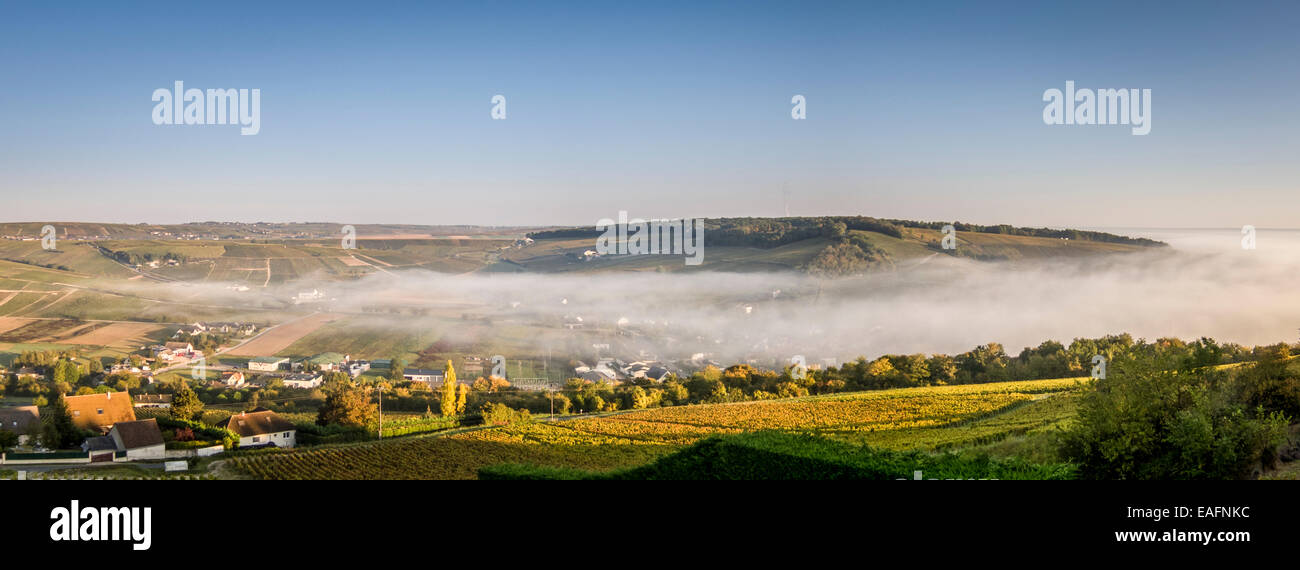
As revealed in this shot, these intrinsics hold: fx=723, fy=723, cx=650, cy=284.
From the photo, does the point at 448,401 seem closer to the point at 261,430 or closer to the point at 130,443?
the point at 261,430

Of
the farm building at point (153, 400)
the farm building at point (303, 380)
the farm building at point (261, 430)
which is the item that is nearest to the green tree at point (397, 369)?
the farm building at point (303, 380)

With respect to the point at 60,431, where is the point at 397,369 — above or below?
below

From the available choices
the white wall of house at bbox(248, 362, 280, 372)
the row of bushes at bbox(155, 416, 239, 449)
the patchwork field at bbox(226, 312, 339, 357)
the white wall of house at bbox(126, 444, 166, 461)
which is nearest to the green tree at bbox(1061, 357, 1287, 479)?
the row of bushes at bbox(155, 416, 239, 449)

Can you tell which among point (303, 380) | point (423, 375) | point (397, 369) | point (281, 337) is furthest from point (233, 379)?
point (423, 375)

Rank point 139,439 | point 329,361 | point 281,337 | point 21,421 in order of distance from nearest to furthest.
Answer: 1. point 139,439
2. point 21,421
3. point 329,361
4. point 281,337

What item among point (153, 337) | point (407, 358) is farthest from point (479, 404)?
point (153, 337)

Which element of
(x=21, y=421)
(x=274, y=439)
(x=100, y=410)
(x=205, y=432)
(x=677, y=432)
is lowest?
(x=274, y=439)
